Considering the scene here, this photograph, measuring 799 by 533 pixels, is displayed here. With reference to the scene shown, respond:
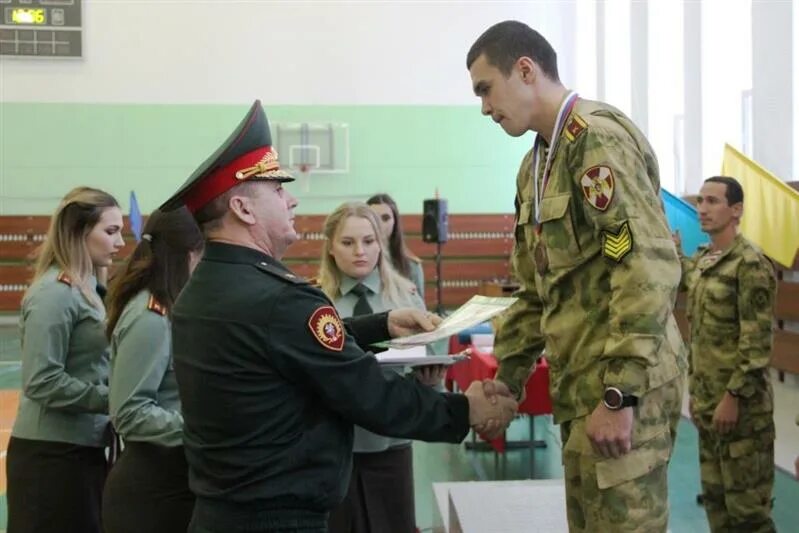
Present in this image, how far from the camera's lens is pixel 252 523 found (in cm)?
158

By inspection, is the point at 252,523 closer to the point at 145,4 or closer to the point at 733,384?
the point at 733,384

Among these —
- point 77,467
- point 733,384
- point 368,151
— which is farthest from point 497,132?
point 77,467

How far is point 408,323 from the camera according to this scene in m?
2.36

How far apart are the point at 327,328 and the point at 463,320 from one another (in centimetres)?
55

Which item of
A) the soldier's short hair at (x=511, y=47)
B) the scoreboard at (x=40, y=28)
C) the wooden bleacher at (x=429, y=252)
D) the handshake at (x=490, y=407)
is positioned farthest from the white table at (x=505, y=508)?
the scoreboard at (x=40, y=28)

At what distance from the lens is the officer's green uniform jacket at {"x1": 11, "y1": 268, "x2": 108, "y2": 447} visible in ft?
8.22

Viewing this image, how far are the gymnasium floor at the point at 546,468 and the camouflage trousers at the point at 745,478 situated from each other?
427mm

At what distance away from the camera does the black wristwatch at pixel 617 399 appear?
165cm

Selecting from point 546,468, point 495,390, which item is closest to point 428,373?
point 495,390

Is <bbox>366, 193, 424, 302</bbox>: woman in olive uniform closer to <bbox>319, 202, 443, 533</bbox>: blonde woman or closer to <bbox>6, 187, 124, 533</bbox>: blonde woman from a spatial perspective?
<bbox>319, 202, 443, 533</bbox>: blonde woman

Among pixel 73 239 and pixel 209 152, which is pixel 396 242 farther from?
pixel 209 152

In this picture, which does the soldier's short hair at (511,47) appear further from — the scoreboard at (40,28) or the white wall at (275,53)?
the scoreboard at (40,28)

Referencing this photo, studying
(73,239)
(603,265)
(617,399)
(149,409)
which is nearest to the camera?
(617,399)

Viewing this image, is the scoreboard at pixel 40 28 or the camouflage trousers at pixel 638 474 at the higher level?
the scoreboard at pixel 40 28
